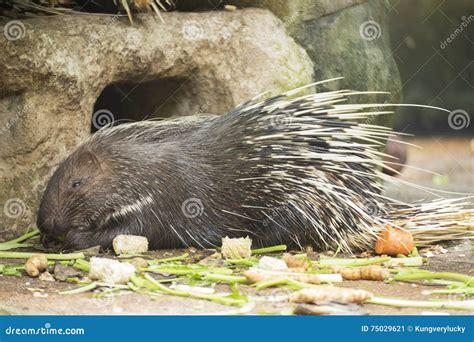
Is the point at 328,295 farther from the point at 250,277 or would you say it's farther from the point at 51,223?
the point at 51,223

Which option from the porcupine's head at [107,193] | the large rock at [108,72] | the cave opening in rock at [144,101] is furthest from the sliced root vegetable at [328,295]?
the cave opening in rock at [144,101]

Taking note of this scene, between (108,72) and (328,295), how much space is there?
2549mm

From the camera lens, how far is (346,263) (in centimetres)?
451

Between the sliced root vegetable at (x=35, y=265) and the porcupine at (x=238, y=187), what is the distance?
50 cm

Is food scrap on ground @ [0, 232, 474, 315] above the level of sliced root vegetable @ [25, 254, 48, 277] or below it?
below

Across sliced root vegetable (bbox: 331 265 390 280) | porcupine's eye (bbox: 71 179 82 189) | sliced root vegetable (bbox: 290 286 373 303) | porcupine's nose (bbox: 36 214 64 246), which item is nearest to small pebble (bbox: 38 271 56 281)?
porcupine's nose (bbox: 36 214 64 246)

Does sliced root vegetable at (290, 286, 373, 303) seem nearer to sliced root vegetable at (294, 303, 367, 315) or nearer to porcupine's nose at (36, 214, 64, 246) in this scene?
sliced root vegetable at (294, 303, 367, 315)

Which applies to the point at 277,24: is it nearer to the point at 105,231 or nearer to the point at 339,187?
the point at 339,187

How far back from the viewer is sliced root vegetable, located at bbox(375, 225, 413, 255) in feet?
15.9

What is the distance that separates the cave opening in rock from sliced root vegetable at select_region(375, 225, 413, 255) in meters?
1.89

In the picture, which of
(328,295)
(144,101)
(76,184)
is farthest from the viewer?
(144,101)

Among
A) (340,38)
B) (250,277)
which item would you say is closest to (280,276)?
(250,277)

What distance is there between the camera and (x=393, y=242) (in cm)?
486

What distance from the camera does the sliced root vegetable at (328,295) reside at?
3574 millimetres
